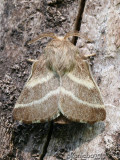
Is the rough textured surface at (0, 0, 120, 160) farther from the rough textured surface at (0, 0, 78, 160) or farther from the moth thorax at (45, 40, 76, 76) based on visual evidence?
the moth thorax at (45, 40, 76, 76)

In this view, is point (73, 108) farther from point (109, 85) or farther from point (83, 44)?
point (83, 44)

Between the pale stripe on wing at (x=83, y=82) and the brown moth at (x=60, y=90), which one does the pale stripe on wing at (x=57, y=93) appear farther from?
the pale stripe on wing at (x=83, y=82)

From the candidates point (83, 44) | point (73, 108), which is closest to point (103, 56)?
point (83, 44)

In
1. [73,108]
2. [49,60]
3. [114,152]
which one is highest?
[49,60]

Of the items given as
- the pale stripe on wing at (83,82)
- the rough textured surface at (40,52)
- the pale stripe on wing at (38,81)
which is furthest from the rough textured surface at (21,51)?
the pale stripe on wing at (83,82)

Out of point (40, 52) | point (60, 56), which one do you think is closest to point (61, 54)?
point (60, 56)

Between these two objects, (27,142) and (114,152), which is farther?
(27,142)
